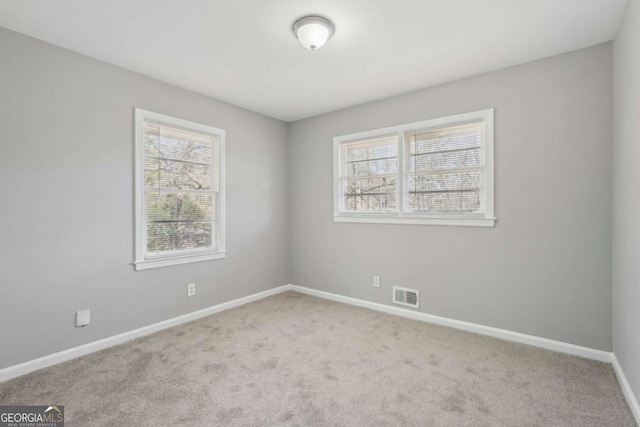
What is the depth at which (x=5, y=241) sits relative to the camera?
2242 mm

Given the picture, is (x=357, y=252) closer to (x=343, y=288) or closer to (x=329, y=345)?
(x=343, y=288)

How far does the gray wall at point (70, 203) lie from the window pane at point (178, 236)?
0.78 ft

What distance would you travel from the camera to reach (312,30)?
86.1 inches

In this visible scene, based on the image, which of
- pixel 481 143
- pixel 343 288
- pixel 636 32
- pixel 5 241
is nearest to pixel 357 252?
pixel 343 288

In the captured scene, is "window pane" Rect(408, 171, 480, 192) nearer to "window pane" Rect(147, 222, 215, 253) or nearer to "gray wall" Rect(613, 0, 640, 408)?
"gray wall" Rect(613, 0, 640, 408)

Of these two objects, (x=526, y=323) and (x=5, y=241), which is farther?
(x=526, y=323)

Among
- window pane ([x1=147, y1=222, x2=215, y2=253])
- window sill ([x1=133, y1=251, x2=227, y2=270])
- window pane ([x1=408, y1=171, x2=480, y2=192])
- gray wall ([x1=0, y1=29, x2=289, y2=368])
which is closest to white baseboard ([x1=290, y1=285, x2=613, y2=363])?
window pane ([x1=408, y1=171, x2=480, y2=192])

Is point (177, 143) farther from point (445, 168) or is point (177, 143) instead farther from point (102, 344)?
point (445, 168)

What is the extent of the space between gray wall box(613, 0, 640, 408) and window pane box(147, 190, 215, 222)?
369 cm

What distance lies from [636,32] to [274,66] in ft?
8.31

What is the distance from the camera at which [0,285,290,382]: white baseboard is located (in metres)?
2.28

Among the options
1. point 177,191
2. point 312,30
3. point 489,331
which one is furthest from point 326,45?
point 489,331

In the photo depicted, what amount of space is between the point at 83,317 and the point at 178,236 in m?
A: 1.09

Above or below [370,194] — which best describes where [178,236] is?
below
